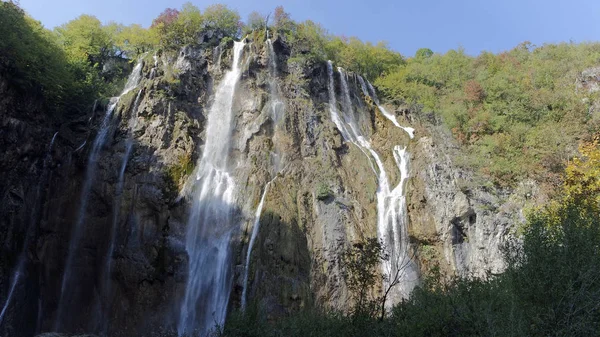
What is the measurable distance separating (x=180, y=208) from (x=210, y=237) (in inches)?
105

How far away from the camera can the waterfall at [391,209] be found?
22.5 meters

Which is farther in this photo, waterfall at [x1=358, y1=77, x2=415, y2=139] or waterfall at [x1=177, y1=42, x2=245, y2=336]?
waterfall at [x1=358, y1=77, x2=415, y2=139]

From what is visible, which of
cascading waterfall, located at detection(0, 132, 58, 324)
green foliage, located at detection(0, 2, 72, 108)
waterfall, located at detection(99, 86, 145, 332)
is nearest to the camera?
cascading waterfall, located at detection(0, 132, 58, 324)

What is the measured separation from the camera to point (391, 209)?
24797 mm

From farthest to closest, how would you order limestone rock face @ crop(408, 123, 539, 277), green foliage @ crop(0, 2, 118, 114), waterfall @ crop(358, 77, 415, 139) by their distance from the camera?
waterfall @ crop(358, 77, 415, 139) < green foliage @ crop(0, 2, 118, 114) < limestone rock face @ crop(408, 123, 539, 277)

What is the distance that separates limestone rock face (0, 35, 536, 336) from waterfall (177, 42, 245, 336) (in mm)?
531

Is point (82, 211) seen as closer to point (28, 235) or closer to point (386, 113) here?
point (28, 235)

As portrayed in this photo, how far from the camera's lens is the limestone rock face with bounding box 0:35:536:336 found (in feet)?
72.9

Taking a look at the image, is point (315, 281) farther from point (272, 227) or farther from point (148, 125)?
point (148, 125)

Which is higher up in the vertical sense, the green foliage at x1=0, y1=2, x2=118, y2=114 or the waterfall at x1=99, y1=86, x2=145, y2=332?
the green foliage at x1=0, y1=2, x2=118, y2=114

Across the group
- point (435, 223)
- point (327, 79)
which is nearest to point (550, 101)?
point (435, 223)

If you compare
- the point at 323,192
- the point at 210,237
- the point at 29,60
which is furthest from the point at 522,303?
the point at 29,60

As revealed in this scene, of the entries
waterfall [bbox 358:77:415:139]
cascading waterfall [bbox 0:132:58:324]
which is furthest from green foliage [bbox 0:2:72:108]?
waterfall [bbox 358:77:415:139]

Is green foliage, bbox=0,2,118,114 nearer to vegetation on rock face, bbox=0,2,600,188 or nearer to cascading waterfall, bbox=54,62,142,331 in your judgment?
vegetation on rock face, bbox=0,2,600,188
